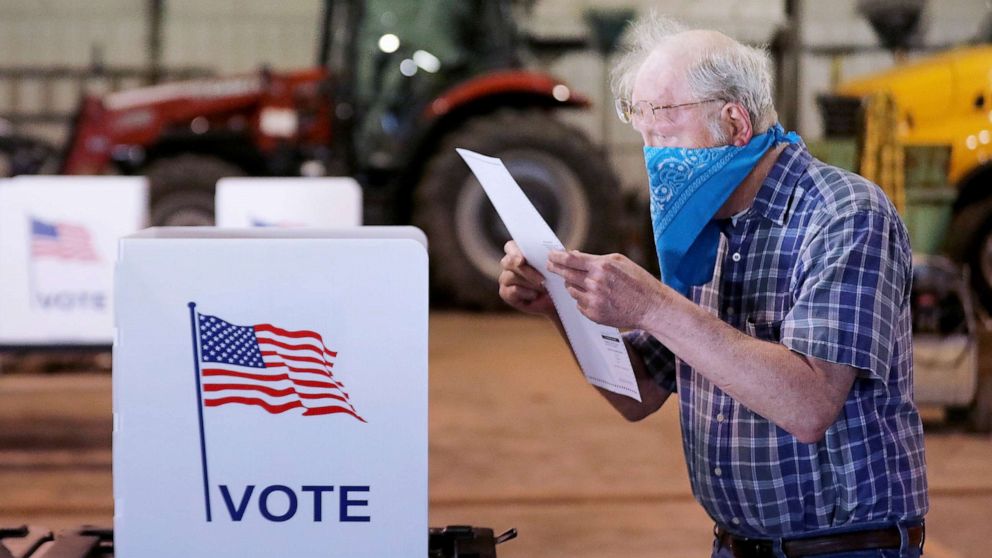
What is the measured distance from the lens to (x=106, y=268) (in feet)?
13.7

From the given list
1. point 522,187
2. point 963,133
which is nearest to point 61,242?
point 522,187

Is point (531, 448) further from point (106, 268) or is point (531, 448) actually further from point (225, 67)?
point (225, 67)

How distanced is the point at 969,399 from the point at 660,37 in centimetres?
333

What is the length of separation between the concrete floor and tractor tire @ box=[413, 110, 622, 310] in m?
1.91

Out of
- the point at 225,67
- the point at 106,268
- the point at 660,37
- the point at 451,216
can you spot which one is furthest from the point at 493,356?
the point at 225,67

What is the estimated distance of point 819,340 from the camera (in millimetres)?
1368

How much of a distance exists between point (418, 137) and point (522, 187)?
75cm

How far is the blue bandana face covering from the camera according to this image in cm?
150

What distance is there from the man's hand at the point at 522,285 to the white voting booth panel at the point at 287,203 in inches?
104

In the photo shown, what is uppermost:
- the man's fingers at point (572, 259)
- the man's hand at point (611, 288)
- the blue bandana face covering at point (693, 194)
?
the blue bandana face covering at point (693, 194)

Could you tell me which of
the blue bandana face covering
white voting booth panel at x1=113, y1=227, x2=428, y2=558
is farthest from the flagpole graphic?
the blue bandana face covering

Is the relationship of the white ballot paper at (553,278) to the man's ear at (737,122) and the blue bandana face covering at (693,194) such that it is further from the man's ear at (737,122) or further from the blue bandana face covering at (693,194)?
the man's ear at (737,122)

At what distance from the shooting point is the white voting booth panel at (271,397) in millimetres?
1185

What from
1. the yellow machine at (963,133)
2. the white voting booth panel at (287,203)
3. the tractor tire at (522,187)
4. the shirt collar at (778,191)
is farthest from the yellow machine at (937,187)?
the shirt collar at (778,191)
